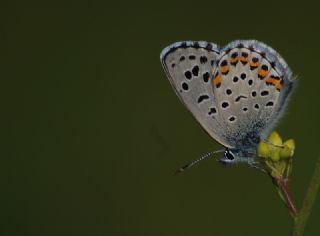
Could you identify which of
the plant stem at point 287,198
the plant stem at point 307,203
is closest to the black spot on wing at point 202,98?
the plant stem at point 287,198

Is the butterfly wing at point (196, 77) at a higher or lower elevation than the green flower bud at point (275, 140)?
higher

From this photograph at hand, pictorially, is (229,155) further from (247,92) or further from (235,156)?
(247,92)

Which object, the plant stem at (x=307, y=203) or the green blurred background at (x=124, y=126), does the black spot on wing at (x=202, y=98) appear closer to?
the plant stem at (x=307, y=203)

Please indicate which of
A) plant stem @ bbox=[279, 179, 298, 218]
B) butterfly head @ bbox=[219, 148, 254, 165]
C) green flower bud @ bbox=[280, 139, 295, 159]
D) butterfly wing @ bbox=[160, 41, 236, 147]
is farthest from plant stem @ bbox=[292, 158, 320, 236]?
butterfly wing @ bbox=[160, 41, 236, 147]

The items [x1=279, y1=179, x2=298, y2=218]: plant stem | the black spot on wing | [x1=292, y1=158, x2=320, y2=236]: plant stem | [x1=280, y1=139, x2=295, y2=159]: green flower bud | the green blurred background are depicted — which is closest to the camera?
[x1=292, y1=158, x2=320, y2=236]: plant stem

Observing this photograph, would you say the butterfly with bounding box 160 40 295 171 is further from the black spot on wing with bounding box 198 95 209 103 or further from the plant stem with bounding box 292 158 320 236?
the plant stem with bounding box 292 158 320 236

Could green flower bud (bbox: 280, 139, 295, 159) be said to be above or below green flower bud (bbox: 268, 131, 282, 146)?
below

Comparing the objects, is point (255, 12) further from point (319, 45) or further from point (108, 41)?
point (108, 41)
